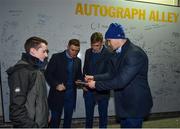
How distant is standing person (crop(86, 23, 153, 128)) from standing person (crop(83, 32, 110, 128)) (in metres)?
1.41

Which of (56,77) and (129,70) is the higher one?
(129,70)

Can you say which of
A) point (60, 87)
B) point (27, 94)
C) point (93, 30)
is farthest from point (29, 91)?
point (93, 30)

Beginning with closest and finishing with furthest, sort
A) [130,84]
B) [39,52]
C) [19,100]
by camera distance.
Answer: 1. [19,100]
2. [39,52]
3. [130,84]

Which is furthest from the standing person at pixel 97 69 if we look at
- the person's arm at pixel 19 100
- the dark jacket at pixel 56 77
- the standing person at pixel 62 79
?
the person's arm at pixel 19 100

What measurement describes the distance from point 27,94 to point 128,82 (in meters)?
1.08

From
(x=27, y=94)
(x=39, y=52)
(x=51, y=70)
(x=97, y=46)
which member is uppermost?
(x=97, y=46)

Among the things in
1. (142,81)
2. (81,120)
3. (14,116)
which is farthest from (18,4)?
(14,116)

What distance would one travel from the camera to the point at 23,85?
252cm

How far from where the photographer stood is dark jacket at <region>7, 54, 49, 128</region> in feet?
8.18

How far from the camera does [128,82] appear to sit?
127 inches

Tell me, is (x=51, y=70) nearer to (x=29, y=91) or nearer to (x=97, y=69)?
(x=97, y=69)

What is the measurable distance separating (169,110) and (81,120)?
6.62ft

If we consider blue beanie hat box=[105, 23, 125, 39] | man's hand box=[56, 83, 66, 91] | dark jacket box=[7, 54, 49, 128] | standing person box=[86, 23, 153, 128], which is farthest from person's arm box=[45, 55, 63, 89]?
dark jacket box=[7, 54, 49, 128]

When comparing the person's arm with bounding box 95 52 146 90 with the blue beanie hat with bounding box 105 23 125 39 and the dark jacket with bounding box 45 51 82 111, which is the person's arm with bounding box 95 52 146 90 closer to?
the blue beanie hat with bounding box 105 23 125 39
